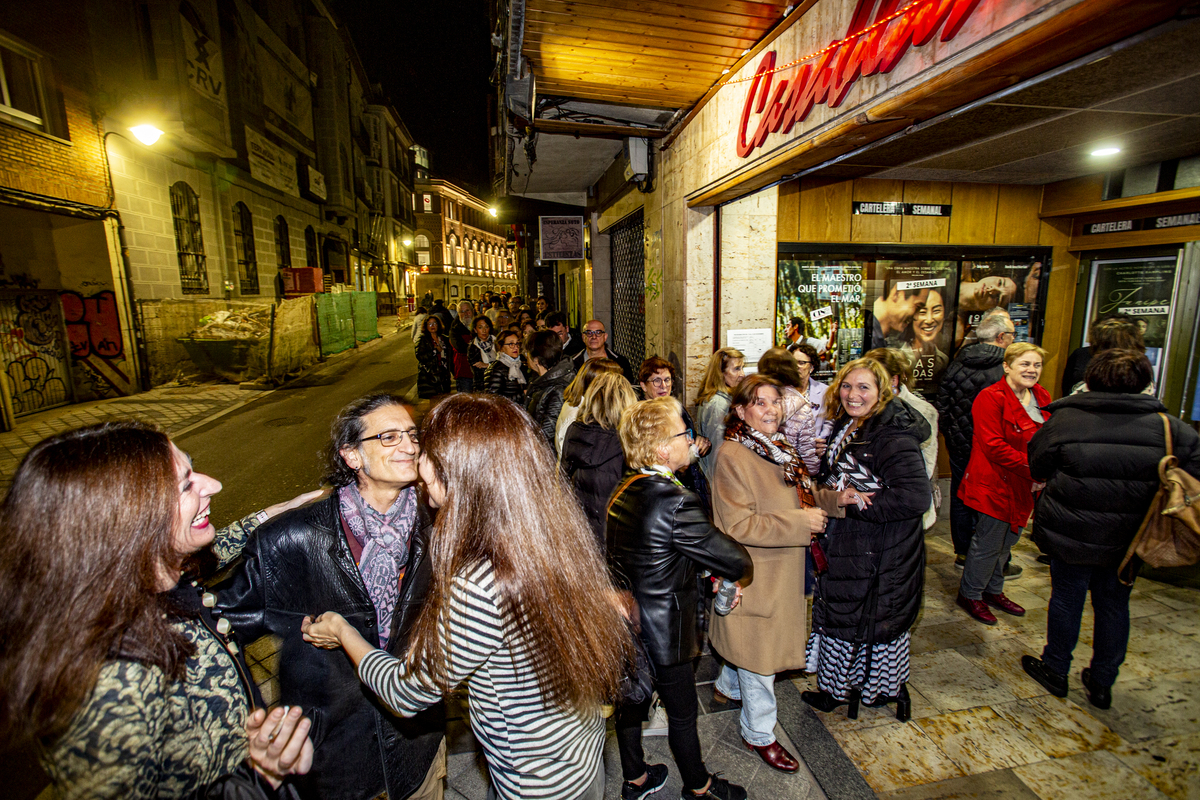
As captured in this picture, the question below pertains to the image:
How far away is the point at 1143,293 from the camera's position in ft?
19.0

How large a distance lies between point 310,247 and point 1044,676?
27.9 m

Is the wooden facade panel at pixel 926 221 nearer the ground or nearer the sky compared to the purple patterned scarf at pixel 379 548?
nearer the sky

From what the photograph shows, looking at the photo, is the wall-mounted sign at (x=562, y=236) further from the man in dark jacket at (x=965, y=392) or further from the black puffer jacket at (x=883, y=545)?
the black puffer jacket at (x=883, y=545)

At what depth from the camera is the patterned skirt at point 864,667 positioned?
304 centimetres

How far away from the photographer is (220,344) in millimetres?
12758

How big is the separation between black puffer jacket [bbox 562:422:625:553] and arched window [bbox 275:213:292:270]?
2148cm

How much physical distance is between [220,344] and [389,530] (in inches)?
538

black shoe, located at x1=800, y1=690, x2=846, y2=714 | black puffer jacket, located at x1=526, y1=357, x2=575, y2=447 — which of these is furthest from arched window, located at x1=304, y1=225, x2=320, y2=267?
black shoe, located at x1=800, y1=690, x2=846, y2=714

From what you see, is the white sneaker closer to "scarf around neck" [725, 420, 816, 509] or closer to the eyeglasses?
"scarf around neck" [725, 420, 816, 509]

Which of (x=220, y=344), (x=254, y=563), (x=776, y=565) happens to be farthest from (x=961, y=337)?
(x=220, y=344)

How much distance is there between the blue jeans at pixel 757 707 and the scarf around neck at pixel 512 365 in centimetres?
467

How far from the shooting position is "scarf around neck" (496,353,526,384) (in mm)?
6676

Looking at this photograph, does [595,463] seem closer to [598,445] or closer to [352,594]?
[598,445]

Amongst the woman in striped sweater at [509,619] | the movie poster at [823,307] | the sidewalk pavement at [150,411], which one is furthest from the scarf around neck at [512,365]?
the sidewalk pavement at [150,411]
